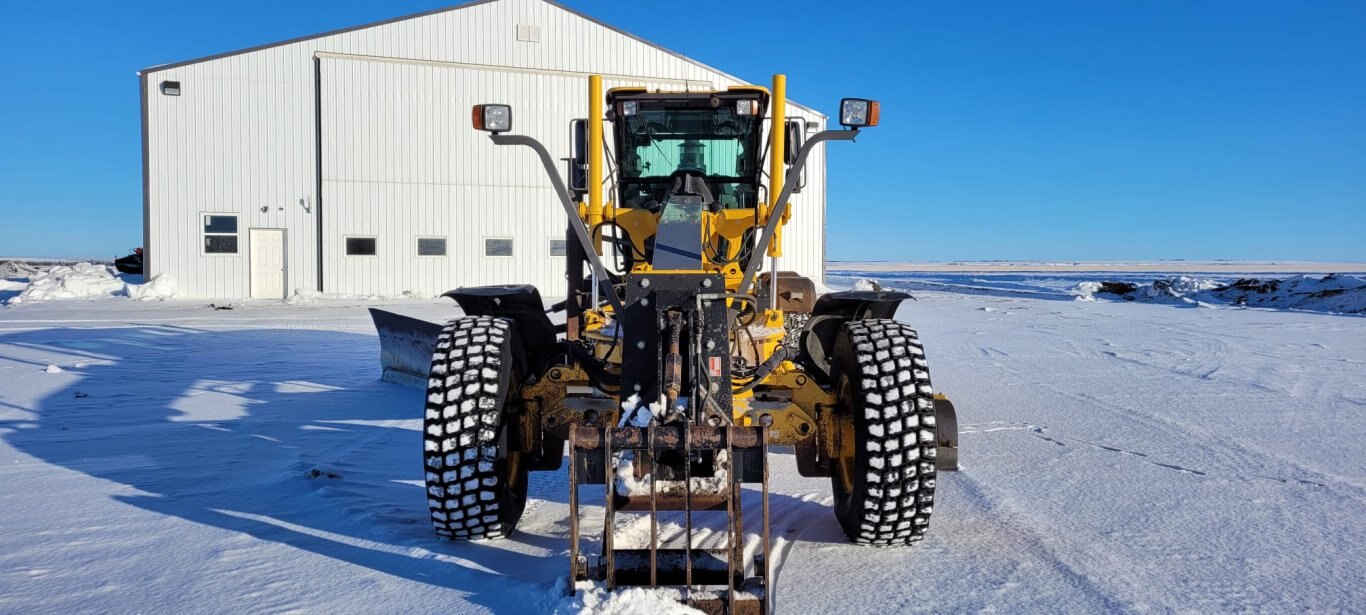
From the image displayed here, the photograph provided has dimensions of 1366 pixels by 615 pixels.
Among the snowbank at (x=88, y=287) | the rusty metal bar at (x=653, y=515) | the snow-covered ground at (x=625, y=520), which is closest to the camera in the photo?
the rusty metal bar at (x=653, y=515)

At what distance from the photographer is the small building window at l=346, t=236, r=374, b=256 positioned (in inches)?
884

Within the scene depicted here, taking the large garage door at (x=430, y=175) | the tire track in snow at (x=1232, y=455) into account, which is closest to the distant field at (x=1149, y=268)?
the large garage door at (x=430, y=175)

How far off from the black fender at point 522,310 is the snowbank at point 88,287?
19860mm

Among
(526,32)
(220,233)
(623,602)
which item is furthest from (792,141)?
(220,233)

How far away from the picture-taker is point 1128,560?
389 centimetres

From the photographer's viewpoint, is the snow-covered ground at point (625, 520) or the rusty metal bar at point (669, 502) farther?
the snow-covered ground at point (625, 520)

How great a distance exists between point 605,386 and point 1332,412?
6966mm

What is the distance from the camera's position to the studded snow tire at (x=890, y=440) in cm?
379

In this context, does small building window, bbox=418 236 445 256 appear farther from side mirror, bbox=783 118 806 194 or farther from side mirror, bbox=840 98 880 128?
side mirror, bbox=840 98 880 128

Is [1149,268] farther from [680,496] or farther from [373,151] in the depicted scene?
[680,496]

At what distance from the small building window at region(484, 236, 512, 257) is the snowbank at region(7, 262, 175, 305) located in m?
7.73

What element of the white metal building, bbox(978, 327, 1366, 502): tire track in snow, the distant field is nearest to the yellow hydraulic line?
bbox(978, 327, 1366, 502): tire track in snow

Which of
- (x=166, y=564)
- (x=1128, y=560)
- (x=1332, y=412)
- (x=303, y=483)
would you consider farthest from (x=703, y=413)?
(x=1332, y=412)

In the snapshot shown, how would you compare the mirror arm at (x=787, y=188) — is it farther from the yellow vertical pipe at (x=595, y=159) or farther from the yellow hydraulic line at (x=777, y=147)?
the yellow vertical pipe at (x=595, y=159)
